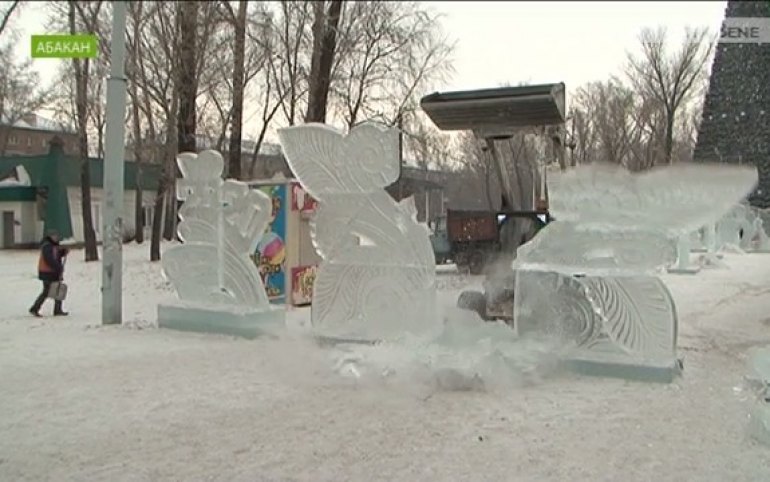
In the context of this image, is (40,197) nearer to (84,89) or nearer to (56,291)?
(84,89)

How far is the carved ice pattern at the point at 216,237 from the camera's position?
9633 mm

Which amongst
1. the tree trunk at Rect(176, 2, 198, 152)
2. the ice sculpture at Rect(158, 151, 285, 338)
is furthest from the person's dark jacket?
the tree trunk at Rect(176, 2, 198, 152)

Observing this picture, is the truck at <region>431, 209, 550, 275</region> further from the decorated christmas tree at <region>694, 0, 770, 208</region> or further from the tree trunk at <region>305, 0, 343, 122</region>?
the decorated christmas tree at <region>694, 0, 770, 208</region>

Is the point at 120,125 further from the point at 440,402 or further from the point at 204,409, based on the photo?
the point at 440,402

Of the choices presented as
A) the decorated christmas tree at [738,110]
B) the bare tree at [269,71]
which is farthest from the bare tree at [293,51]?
the decorated christmas tree at [738,110]

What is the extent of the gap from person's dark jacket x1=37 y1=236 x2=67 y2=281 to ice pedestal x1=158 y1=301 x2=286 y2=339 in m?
3.09

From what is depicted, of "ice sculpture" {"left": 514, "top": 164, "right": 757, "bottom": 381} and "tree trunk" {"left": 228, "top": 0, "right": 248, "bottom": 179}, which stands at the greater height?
"tree trunk" {"left": 228, "top": 0, "right": 248, "bottom": 179}

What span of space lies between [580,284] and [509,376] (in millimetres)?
1174

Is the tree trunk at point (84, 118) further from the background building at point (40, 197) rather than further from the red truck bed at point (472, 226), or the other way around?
the red truck bed at point (472, 226)

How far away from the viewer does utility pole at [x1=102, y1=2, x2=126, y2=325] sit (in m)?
10.6

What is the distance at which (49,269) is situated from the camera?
40.0 feet

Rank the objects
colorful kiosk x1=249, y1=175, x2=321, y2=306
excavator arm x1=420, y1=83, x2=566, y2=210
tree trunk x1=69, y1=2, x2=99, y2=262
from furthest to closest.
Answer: tree trunk x1=69, y1=2, x2=99, y2=262
colorful kiosk x1=249, y1=175, x2=321, y2=306
excavator arm x1=420, y1=83, x2=566, y2=210

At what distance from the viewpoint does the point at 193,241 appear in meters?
10.0

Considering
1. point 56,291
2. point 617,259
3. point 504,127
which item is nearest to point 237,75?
point 56,291
